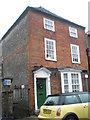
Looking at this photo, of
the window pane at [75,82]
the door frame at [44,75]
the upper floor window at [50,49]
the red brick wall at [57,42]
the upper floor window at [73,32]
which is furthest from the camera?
the upper floor window at [73,32]

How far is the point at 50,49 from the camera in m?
13.6

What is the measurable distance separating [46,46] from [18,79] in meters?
3.70

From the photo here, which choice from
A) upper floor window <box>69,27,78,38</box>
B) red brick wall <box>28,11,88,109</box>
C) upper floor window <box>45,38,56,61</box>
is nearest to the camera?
red brick wall <box>28,11,88,109</box>

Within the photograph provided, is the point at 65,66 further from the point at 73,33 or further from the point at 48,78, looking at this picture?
the point at 73,33

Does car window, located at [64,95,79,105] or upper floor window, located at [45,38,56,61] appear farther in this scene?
upper floor window, located at [45,38,56,61]

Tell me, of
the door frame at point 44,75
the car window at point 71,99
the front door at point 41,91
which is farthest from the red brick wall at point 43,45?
the car window at point 71,99

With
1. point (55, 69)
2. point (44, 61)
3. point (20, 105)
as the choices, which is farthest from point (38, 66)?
point (20, 105)

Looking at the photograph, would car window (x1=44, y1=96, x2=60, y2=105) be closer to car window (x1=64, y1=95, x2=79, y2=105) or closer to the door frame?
car window (x1=64, y1=95, x2=79, y2=105)

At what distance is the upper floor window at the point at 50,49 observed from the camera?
1330 cm

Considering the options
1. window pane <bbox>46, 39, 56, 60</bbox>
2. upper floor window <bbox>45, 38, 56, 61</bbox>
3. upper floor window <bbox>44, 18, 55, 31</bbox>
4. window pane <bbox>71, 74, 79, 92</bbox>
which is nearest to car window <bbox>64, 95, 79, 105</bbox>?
upper floor window <bbox>45, 38, 56, 61</bbox>

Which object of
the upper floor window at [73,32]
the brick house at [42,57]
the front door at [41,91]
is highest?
the upper floor window at [73,32]

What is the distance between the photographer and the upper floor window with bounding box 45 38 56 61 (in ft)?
43.7

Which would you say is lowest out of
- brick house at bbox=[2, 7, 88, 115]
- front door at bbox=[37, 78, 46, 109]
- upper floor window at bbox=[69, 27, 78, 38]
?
front door at bbox=[37, 78, 46, 109]

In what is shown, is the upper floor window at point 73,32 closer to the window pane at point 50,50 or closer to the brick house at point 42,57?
the brick house at point 42,57
